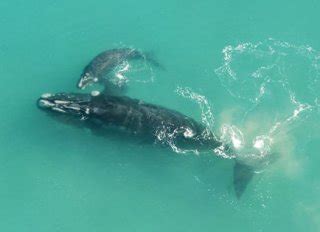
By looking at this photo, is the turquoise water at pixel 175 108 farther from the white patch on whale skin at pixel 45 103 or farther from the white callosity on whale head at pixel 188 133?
the white patch on whale skin at pixel 45 103

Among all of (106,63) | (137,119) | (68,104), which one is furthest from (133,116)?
(106,63)

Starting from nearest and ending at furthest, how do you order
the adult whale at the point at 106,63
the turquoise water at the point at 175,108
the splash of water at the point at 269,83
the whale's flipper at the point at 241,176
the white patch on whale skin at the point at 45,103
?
the turquoise water at the point at 175,108 → the whale's flipper at the point at 241,176 → the white patch on whale skin at the point at 45,103 → the splash of water at the point at 269,83 → the adult whale at the point at 106,63

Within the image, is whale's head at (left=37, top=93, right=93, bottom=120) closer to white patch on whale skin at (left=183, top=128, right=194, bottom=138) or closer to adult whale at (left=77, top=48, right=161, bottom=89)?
adult whale at (left=77, top=48, right=161, bottom=89)

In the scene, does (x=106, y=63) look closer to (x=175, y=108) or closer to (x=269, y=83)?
→ (x=175, y=108)

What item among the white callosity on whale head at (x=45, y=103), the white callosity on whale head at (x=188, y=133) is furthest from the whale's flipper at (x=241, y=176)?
the white callosity on whale head at (x=45, y=103)

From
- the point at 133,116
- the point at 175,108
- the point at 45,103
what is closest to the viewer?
the point at 133,116
